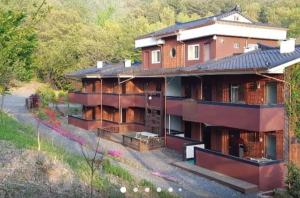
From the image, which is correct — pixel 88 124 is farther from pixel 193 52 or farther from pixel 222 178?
pixel 222 178

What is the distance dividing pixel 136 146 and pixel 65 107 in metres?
21.8

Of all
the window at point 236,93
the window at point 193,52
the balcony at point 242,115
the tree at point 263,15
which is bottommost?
the balcony at point 242,115

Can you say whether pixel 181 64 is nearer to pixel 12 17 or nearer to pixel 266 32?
pixel 266 32

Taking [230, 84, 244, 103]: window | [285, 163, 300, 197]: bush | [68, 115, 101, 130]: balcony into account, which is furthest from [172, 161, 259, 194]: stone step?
[68, 115, 101, 130]: balcony

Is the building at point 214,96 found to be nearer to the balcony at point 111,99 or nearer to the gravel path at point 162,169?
the balcony at point 111,99

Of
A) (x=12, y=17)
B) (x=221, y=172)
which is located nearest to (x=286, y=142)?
(x=221, y=172)

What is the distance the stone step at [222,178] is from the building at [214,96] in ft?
0.83

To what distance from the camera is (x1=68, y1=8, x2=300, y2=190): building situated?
1566 centimetres

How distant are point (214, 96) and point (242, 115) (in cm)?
500

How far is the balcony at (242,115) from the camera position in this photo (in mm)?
15047

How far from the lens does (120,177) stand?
35.3ft

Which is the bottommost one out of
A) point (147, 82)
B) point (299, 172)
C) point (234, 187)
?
point (234, 187)

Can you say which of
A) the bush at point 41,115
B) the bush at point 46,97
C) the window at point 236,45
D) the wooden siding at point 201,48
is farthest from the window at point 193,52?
the bush at point 46,97

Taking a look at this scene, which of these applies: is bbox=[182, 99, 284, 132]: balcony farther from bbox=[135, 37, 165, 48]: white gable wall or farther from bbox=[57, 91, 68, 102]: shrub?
bbox=[57, 91, 68, 102]: shrub
